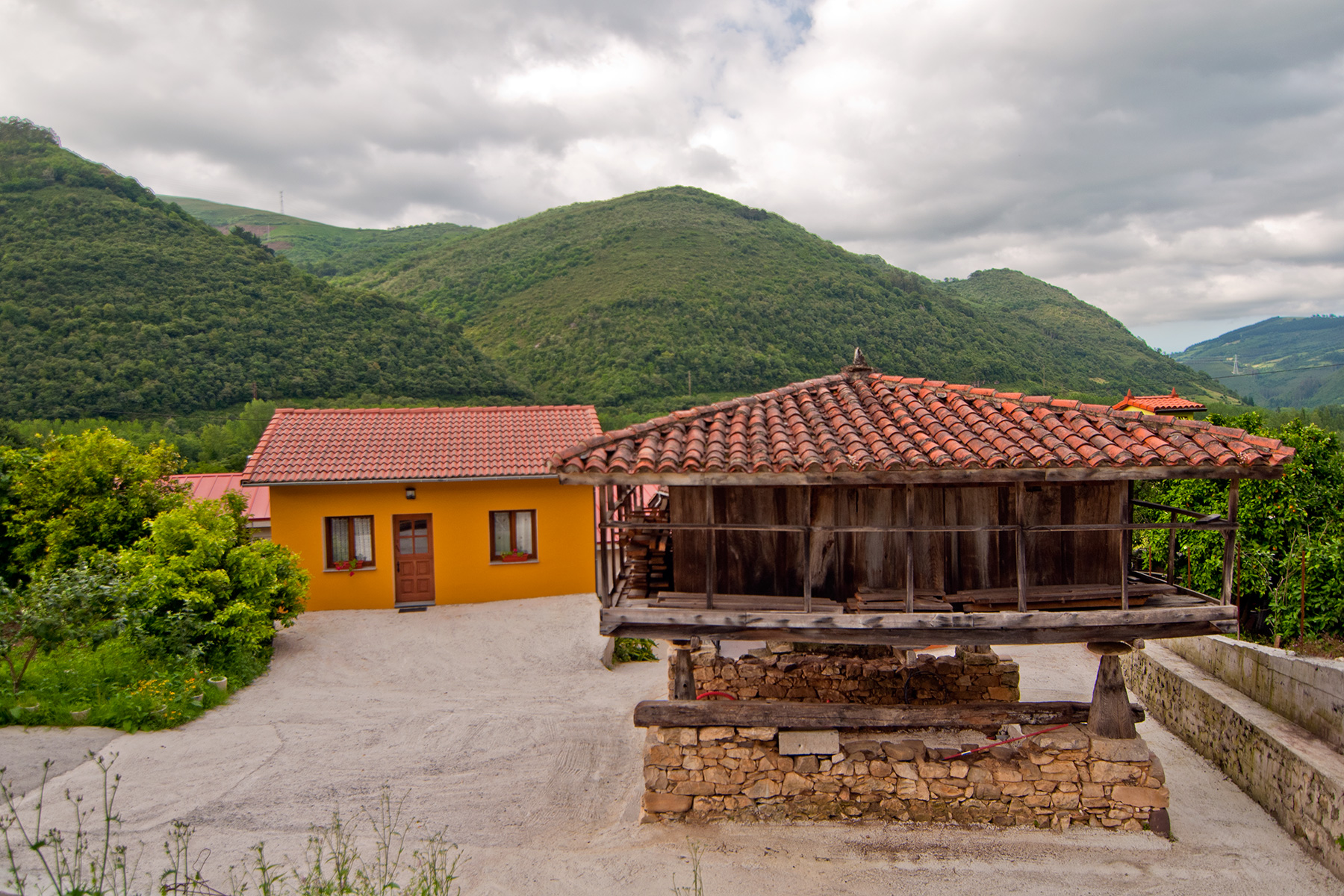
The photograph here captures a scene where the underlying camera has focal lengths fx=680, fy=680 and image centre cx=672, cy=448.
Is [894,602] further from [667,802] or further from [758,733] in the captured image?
[667,802]

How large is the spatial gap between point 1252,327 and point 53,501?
210m

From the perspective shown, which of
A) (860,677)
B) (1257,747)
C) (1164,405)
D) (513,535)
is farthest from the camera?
(1164,405)

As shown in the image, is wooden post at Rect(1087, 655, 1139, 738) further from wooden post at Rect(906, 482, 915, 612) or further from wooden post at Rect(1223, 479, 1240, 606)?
wooden post at Rect(906, 482, 915, 612)

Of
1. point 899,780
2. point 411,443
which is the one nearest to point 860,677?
point 899,780

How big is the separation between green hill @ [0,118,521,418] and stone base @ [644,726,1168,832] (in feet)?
120

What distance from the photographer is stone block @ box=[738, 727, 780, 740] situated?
7012 mm

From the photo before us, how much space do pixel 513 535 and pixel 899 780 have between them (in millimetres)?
10394

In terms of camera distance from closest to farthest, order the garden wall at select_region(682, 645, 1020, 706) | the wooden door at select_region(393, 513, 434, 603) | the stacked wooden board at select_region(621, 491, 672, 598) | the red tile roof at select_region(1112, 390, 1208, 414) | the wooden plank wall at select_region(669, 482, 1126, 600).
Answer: the wooden plank wall at select_region(669, 482, 1126, 600), the stacked wooden board at select_region(621, 491, 672, 598), the garden wall at select_region(682, 645, 1020, 706), the wooden door at select_region(393, 513, 434, 603), the red tile roof at select_region(1112, 390, 1208, 414)

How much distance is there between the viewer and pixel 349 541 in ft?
48.6

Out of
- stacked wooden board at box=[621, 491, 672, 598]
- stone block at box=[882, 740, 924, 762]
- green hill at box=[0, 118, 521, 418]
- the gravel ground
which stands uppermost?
green hill at box=[0, 118, 521, 418]

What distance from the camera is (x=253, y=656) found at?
11.5 metres

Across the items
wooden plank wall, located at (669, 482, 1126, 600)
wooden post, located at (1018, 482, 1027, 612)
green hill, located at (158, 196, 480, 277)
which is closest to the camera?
wooden post, located at (1018, 482, 1027, 612)

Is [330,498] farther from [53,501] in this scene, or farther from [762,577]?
[762,577]

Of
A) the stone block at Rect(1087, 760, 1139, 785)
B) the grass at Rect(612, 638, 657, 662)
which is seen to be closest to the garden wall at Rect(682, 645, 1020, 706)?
the stone block at Rect(1087, 760, 1139, 785)
